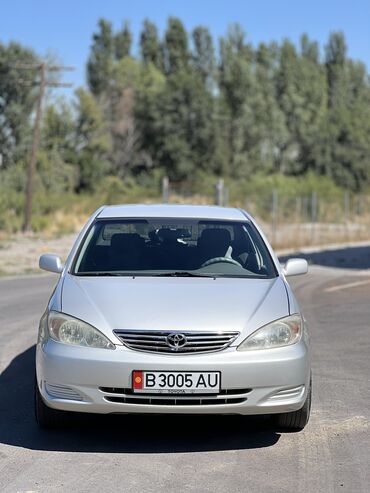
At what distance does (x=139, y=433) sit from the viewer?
18.6ft

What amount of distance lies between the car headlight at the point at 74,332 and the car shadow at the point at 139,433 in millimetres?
661

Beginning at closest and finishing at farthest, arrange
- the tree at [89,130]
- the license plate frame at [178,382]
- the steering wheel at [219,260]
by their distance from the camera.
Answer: the license plate frame at [178,382], the steering wheel at [219,260], the tree at [89,130]

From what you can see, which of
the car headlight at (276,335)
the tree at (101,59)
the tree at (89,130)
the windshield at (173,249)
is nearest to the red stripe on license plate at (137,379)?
the car headlight at (276,335)

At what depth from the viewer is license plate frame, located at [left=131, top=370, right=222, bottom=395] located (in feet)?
16.6

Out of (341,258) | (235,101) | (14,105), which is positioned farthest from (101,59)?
(341,258)

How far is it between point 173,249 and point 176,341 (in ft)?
5.16

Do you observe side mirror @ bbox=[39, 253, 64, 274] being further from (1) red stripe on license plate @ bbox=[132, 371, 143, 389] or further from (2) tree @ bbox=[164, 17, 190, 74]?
(2) tree @ bbox=[164, 17, 190, 74]

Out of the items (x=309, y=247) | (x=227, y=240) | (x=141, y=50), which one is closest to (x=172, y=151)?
(x=141, y=50)

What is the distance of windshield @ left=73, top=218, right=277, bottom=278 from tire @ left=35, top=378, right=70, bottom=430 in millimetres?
1053

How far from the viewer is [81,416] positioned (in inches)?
236

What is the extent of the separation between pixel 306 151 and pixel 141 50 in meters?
23.7

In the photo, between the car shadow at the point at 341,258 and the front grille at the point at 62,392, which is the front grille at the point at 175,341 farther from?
the car shadow at the point at 341,258

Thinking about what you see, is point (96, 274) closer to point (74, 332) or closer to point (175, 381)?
point (74, 332)

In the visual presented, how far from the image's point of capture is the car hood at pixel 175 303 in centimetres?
520
